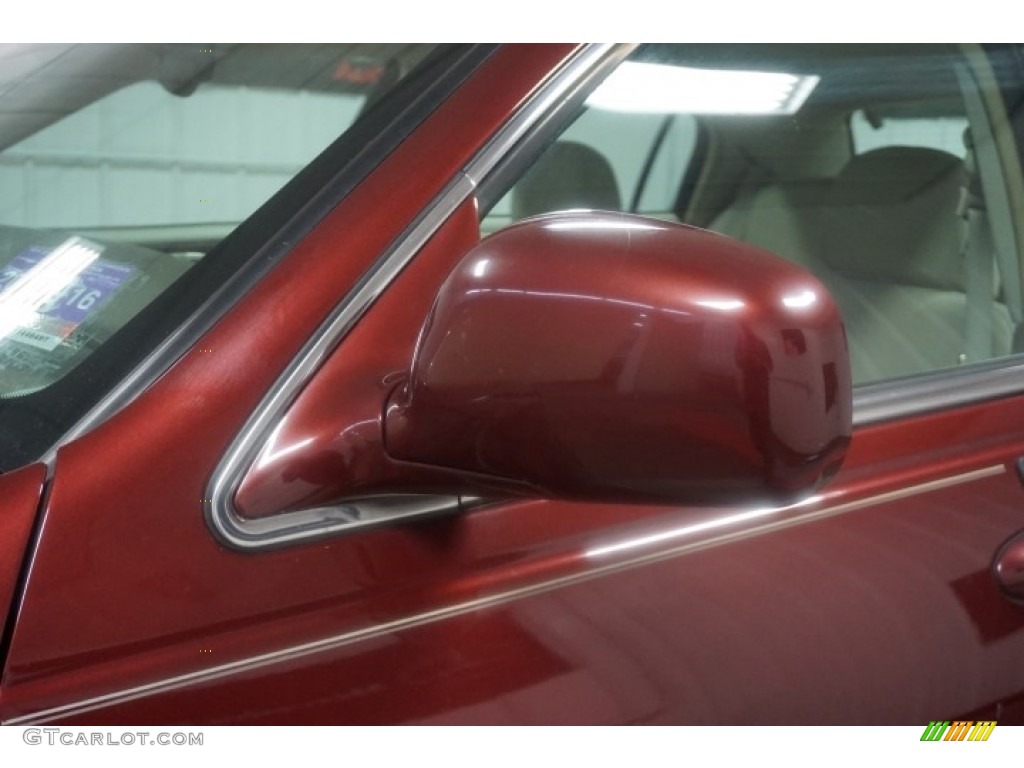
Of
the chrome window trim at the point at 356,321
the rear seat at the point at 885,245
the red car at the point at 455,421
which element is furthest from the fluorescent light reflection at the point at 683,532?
the rear seat at the point at 885,245

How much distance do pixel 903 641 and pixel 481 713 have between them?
0.53 m

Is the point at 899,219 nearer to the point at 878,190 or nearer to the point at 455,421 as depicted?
the point at 878,190

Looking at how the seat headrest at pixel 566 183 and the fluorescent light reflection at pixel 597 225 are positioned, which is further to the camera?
the seat headrest at pixel 566 183

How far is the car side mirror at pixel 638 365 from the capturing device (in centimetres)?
84

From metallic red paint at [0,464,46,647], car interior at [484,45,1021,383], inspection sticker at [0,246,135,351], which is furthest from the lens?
car interior at [484,45,1021,383]

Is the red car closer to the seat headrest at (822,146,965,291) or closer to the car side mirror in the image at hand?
the car side mirror

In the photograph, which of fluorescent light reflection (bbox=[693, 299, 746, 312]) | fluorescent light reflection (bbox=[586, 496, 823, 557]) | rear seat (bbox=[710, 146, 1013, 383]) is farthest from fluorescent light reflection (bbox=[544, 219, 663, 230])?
rear seat (bbox=[710, 146, 1013, 383])

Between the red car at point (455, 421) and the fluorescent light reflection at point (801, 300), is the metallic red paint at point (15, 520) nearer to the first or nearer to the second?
the red car at point (455, 421)

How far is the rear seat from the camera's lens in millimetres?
1639
